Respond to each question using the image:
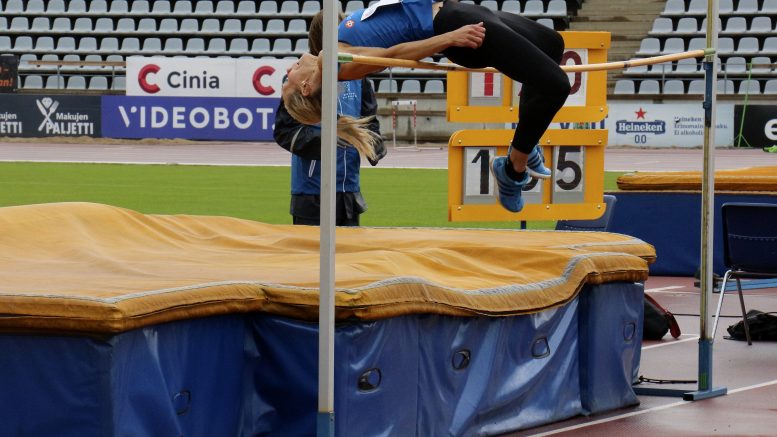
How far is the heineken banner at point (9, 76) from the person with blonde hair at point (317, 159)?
25218mm

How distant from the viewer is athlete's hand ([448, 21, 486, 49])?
16.7 feet

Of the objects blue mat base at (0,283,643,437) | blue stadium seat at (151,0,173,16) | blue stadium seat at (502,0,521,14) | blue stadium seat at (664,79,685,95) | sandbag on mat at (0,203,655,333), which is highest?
blue stadium seat at (151,0,173,16)

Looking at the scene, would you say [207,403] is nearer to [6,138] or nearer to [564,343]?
[564,343]

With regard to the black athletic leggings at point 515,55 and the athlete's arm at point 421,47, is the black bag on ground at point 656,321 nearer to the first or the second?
the black athletic leggings at point 515,55

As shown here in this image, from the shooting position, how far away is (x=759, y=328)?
7.95m

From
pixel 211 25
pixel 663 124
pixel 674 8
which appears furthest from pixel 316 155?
pixel 211 25

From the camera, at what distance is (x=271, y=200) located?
16719 millimetres

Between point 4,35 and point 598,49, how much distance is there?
31316 mm

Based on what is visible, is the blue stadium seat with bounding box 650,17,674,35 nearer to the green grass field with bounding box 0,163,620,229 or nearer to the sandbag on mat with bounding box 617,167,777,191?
the green grass field with bounding box 0,163,620,229

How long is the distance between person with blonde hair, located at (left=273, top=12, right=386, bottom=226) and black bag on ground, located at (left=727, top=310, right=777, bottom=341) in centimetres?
241

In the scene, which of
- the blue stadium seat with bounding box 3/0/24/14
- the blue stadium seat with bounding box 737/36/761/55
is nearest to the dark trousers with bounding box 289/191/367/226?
the blue stadium seat with bounding box 737/36/761/55

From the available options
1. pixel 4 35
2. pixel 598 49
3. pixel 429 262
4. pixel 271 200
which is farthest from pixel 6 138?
pixel 429 262

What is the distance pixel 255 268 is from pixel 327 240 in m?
1.13

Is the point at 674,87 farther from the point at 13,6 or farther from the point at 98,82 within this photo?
the point at 13,6
